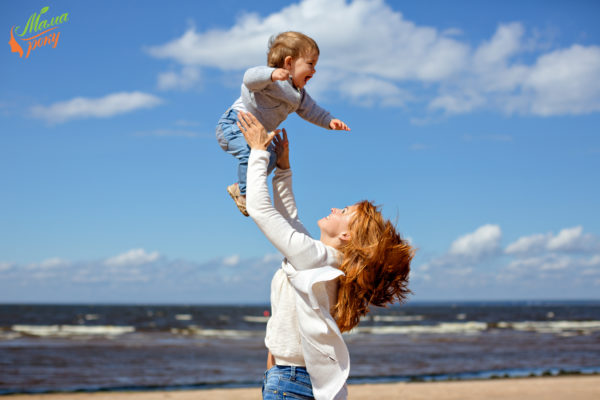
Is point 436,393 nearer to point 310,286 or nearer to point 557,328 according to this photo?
point 310,286

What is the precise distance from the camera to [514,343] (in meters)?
21.5

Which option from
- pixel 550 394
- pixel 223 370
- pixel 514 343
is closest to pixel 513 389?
pixel 550 394

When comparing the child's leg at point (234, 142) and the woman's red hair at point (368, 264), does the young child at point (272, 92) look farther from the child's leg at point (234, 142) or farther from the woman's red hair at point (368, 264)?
the woman's red hair at point (368, 264)

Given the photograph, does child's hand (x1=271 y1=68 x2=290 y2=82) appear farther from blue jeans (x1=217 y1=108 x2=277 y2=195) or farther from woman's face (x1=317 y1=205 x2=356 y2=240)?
woman's face (x1=317 y1=205 x2=356 y2=240)

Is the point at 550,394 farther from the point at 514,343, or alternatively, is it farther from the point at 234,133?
the point at 514,343

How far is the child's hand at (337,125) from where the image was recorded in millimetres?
3402

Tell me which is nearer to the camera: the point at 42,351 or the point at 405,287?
the point at 405,287

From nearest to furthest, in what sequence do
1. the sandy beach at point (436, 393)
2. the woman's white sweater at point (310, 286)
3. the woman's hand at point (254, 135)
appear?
the woman's white sweater at point (310, 286), the woman's hand at point (254, 135), the sandy beach at point (436, 393)

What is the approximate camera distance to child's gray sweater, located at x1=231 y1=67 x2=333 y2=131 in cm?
291

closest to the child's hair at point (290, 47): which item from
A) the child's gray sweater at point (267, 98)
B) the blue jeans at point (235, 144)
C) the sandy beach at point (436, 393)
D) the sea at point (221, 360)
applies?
the child's gray sweater at point (267, 98)

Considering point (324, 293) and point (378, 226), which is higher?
point (378, 226)

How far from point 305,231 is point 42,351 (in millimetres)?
17157

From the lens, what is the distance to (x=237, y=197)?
9.78 feet

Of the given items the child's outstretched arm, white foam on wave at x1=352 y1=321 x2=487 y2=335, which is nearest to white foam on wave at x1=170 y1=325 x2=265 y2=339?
white foam on wave at x1=352 y1=321 x2=487 y2=335
